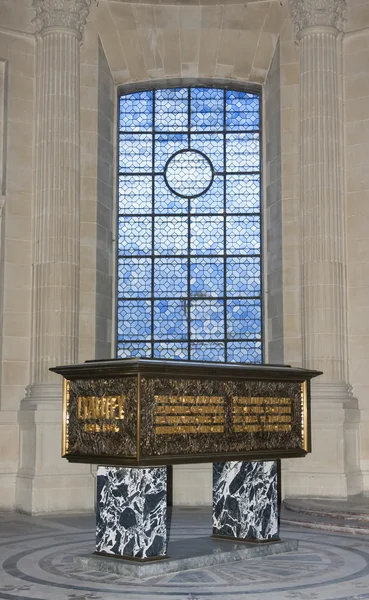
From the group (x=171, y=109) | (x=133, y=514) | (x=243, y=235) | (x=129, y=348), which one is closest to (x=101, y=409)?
(x=133, y=514)

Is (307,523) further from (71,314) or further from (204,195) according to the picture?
(204,195)

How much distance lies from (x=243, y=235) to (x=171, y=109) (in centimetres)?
295

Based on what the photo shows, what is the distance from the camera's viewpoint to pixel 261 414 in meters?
10.2

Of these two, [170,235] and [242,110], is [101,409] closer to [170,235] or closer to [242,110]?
[170,235]

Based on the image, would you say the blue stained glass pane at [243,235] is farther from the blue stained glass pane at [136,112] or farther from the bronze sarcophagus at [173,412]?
the bronze sarcophagus at [173,412]

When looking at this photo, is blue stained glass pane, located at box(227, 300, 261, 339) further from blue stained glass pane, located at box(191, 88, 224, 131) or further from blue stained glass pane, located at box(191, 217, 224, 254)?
blue stained glass pane, located at box(191, 88, 224, 131)

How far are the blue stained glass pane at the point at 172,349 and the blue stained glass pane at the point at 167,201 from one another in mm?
2653

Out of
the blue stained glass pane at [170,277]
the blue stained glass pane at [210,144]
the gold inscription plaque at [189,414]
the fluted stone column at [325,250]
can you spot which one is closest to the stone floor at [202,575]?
the gold inscription plaque at [189,414]

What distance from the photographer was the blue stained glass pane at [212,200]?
58.9 ft

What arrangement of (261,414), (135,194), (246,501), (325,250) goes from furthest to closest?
(135,194), (325,250), (246,501), (261,414)

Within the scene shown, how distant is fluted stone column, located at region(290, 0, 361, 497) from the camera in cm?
1524

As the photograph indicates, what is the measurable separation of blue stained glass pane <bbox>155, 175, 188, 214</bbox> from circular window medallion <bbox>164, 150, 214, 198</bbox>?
134mm

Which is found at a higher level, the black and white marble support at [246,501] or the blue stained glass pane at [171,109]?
the blue stained glass pane at [171,109]

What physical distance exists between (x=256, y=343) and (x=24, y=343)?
448cm
